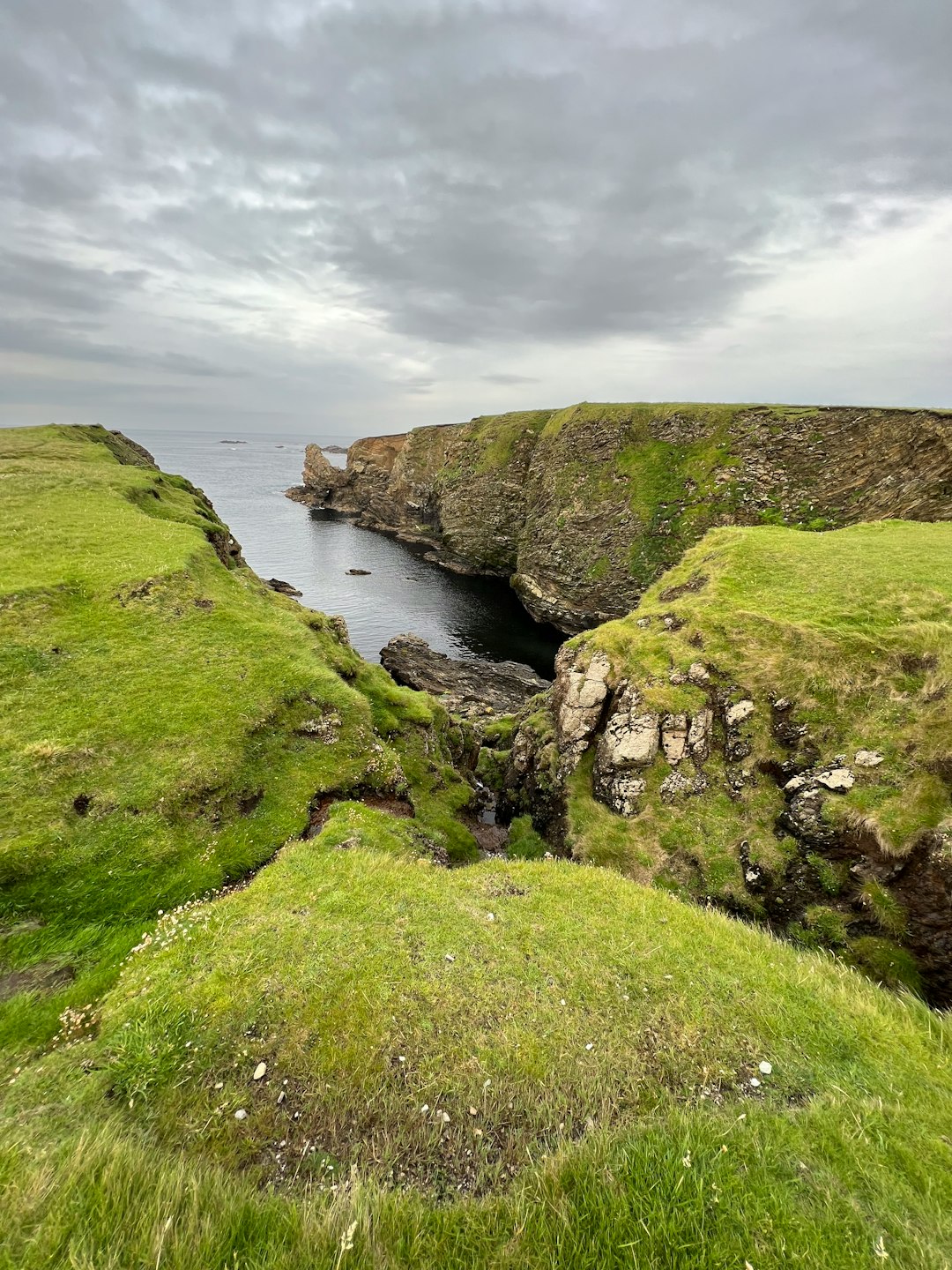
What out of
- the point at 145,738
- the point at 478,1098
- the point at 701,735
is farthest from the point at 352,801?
the point at 701,735

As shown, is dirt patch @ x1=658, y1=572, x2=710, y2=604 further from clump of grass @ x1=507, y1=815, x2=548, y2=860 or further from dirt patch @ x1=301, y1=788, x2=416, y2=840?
dirt patch @ x1=301, y1=788, x2=416, y2=840

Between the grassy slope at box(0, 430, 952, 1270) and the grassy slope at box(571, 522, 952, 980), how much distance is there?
6417mm

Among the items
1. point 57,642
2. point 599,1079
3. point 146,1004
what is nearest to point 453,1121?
point 599,1079

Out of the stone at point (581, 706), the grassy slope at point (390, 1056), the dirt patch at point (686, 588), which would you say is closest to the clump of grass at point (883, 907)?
the grassy slope at point (390, 1056)

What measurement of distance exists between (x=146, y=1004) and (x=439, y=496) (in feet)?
368

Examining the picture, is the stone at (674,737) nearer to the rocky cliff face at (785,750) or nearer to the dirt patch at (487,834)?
the rocky cliff face at (785,750)

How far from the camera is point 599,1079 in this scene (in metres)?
9.29

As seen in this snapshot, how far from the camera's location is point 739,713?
22469 millimetres

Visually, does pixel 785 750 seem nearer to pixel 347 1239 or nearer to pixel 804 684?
pixel 804 684

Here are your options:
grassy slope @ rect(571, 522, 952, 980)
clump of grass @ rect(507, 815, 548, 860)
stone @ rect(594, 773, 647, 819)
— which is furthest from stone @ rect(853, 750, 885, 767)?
Result: clump of grass @ rect(507, 815, 548, 860)

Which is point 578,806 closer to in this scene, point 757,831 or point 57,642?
point 757,831

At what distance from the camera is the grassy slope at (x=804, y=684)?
59.2 ft

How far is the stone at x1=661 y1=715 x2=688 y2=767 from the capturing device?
23000mm

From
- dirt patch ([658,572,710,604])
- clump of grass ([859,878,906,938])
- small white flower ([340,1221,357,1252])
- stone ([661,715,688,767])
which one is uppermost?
dirt patch ([658,572,710,604])
